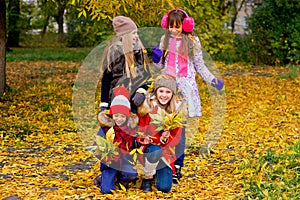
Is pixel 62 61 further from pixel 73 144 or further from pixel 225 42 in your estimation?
pixel 73 144

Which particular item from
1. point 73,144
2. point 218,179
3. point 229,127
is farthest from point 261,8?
point 218,179

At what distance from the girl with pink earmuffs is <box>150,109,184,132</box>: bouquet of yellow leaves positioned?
0.37 meters

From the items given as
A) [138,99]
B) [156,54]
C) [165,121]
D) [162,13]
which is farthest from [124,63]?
[162,13]

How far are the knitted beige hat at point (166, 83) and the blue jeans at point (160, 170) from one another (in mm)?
515

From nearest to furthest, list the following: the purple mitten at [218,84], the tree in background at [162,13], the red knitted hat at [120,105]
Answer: the red knitted hat at [120,105] < the purple mitten at [218,84] < the tree in background at [162,13]

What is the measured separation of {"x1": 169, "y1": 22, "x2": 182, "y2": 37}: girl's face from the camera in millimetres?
4887

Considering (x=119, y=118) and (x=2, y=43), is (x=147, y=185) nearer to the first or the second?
(x=119, y=118)

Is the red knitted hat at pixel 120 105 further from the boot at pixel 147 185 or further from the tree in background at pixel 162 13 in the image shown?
the tree in background at pixel 162 13

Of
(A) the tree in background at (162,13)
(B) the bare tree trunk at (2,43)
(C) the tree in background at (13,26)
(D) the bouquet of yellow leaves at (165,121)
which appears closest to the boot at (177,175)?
(D) the bouquet of yellow leaves at (165,121)

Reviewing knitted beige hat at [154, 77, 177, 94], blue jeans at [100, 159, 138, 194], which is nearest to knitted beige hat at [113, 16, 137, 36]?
knitted beige hat at [154, 77, 177, 94]

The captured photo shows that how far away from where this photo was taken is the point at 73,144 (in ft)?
21.6

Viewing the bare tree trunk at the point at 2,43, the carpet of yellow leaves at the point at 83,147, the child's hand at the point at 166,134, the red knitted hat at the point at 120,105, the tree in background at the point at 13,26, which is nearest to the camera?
the red knitted hat at the point at 120,105

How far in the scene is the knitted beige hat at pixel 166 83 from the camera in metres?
4.59

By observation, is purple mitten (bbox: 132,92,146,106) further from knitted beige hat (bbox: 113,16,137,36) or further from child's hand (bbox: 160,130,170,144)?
knitted beige hat (bbox: 113,16,137,36)
